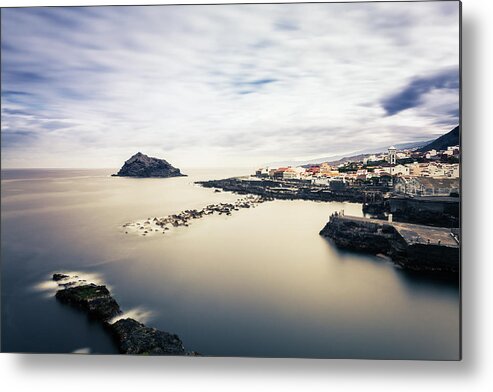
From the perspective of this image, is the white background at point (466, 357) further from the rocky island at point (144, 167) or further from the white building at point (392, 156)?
the rocky island at point (144, 167)

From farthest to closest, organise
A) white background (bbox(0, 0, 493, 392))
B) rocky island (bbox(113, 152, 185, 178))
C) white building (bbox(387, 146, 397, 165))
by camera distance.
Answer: rocky island (bbox(113, 152, 185, 178))
white building (bbox(387, 146, 397, 165))
white background (bbox(0, 0, 493, 392))

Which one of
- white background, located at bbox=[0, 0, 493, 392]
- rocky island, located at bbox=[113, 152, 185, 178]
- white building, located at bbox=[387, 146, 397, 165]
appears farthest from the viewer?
rocky island, located at bbox=[113, 152, 185, 178]

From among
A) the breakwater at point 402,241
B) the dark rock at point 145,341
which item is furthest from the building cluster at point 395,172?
the dark rock at point 145,341

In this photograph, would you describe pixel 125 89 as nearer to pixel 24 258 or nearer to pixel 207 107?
pixel 207 107

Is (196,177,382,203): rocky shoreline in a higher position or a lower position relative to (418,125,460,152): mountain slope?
lower

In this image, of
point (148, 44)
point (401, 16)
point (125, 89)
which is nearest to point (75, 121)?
point (125, 89)

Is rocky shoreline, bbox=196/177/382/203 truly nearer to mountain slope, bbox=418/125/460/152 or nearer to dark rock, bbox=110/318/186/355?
mountain slope, bbox=418/125/460/152

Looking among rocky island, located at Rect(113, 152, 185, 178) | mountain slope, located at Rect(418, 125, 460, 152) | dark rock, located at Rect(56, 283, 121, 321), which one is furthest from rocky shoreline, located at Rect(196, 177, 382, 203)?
dark rock, located at Rect(56, 283, 121, 321)
